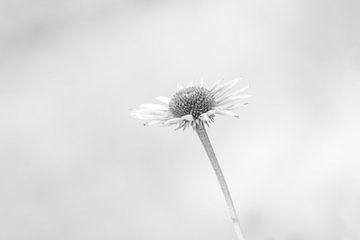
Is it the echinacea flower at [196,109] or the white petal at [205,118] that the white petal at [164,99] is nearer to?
the echinacea flower at [196,109]

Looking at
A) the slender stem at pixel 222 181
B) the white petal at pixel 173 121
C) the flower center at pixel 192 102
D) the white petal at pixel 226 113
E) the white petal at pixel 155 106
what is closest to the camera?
the slender stem at pixel 222 181

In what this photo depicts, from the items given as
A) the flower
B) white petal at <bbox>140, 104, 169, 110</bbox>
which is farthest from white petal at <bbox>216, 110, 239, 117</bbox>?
white petal at <bbox>140, 104, 169, 110</bbox>

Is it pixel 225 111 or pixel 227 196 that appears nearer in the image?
pixel 227 196

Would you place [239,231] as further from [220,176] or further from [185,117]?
[185,117]

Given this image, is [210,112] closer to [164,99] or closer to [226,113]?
[226,113]

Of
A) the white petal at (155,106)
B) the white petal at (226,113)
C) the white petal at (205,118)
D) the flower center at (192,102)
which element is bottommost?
the white petal at (226,113)

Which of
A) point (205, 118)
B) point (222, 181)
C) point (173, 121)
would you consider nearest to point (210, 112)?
point (205, 118)

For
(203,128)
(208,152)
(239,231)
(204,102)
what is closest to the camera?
(239,231)

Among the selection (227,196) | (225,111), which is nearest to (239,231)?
(227,196)

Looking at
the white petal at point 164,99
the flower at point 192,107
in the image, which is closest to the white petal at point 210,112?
the flower at point 192,107
